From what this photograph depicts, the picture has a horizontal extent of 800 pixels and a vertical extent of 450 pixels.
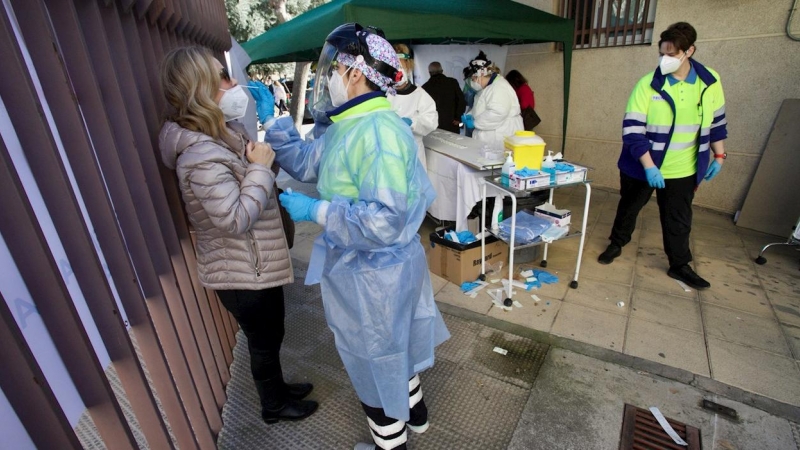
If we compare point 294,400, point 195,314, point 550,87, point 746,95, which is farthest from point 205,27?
point 746,95

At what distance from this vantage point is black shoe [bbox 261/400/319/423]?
7.08 feet

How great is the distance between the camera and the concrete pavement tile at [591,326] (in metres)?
2.72

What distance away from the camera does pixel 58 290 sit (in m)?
0.99

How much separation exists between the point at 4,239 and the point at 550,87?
6.62m

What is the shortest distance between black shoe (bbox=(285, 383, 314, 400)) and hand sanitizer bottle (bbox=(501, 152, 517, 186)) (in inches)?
80.6

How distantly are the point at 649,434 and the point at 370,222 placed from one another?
6.21 ft

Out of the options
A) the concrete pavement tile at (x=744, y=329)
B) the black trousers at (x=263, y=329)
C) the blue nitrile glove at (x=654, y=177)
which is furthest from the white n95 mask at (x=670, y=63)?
the black trousers at (x=263, y=329)

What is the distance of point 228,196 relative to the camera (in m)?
1.45

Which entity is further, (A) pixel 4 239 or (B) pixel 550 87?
(B) pixel 550 87

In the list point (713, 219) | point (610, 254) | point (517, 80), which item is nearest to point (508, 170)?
point (610, 254)

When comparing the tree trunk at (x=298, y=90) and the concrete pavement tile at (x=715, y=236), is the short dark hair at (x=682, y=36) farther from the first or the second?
the tree trunk at (x=298, y=90)

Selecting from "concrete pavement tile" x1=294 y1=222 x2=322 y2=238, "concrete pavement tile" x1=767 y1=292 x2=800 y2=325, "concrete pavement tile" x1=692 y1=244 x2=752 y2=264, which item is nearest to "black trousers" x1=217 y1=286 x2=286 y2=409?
"concrete pavement tile" x1=294 y1=222 x2=322 y2=238

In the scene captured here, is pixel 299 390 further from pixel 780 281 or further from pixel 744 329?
pixel 780 281

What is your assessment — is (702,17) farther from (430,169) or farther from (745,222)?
(430,169)
